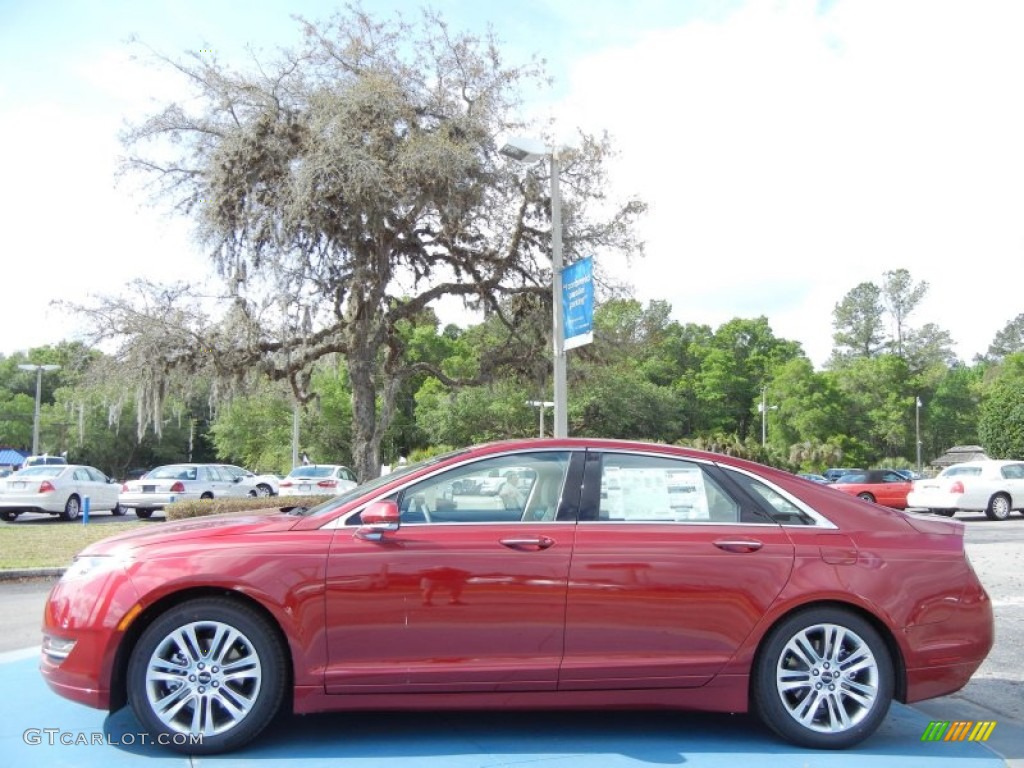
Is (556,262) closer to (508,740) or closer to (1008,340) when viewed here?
(508,740)

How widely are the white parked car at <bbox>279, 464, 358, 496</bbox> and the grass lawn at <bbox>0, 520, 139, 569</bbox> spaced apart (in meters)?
5.34

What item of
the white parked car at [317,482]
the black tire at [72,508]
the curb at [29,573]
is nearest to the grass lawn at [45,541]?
the curb at [29,573]

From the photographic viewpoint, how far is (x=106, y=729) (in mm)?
4531

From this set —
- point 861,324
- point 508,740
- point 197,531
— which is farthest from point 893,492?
point 861,324

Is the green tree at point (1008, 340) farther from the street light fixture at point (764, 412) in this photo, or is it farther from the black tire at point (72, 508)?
the black tire at point (72, 508)

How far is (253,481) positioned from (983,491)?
1993 centimetres

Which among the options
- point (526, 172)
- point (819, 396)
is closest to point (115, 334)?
point (526, 172)

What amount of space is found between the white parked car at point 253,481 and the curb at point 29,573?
45.9 ft

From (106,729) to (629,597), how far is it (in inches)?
109

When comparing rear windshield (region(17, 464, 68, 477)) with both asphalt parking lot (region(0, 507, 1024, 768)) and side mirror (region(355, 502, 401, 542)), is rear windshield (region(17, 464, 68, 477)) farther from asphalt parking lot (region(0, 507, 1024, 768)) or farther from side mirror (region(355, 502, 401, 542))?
side mirror (region(355, 502, 401, 542))

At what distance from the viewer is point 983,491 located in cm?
2209

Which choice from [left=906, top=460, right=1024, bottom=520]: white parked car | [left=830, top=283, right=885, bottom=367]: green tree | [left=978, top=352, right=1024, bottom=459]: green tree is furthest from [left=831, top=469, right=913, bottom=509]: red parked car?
[left=830, top=283, right=885, bottom=367]: green tree

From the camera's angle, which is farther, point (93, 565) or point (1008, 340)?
point (1008, 340)

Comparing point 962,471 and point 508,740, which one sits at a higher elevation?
point 962,471
